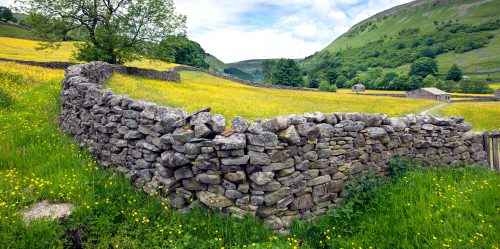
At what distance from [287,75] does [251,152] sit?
342 ft

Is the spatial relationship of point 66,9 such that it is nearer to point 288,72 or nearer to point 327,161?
point 327,161

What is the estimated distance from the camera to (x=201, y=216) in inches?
233

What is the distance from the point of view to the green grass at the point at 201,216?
17.2 ft

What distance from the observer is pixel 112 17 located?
33875 millimetres

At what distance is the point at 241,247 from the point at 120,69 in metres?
28.3

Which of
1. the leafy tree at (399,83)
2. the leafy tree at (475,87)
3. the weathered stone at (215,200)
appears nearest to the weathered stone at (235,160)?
the weathered stone at (215,200)

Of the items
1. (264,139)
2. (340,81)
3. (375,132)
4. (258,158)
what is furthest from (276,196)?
(340,81)

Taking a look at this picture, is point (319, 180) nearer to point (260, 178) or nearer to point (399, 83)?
point (260, 178)

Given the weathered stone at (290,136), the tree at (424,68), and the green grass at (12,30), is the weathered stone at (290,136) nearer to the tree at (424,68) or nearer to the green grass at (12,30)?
the green grass at (12,30)

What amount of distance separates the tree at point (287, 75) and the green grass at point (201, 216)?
10089cm

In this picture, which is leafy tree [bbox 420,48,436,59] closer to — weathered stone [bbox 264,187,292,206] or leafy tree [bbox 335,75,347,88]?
leafy tree [bbox 335,75,347,88]

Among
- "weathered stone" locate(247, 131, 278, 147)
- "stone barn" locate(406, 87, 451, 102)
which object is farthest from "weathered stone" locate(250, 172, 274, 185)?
"stone barn" locate(406, 87, 451, 102)

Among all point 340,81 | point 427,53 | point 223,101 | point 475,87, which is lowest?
point 223,101

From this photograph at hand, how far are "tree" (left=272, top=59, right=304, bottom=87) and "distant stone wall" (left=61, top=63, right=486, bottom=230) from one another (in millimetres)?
99912
